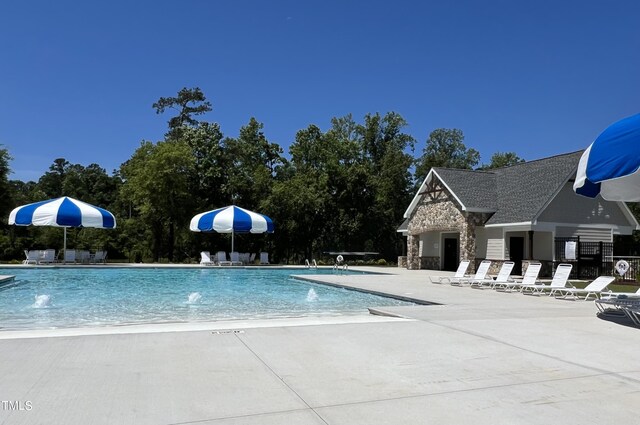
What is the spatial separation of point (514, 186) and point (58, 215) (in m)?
22.9

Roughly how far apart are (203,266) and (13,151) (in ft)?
41.9

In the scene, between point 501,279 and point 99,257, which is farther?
point 99,257

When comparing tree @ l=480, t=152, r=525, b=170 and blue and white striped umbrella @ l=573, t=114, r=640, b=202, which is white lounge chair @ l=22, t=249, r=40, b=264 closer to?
blue and white striped umbrella @ l=573, t=114, r=640, b=202

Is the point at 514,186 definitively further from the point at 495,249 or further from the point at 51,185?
the point at 51,185

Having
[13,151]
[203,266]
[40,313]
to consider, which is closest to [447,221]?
[203,266]

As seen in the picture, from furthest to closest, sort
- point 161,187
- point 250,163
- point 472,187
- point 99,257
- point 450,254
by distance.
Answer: point 250,163
point 161,187
point 450,254
point 99,257
point 472,187

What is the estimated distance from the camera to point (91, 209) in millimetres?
25797

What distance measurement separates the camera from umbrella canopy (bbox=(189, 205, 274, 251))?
88.4 feet

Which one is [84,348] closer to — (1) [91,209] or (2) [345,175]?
(1) [91,209]

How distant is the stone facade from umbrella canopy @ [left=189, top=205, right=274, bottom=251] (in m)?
8.43

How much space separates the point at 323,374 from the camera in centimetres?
485

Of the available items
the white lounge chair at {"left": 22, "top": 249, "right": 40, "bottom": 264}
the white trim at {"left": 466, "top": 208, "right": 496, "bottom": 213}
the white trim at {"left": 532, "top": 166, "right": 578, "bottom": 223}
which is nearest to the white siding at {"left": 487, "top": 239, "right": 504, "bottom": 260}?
the white trim at {"left": 466, "top": 208, "right": 496, "bottom": 213}

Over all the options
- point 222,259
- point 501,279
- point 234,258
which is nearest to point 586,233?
point 501,279

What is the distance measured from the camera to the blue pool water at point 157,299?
1032 cm
